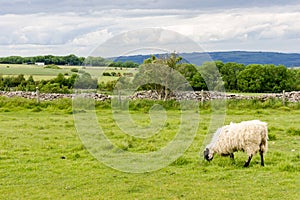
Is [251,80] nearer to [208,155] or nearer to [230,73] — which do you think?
[230,73]

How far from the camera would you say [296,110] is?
25734 millimetres

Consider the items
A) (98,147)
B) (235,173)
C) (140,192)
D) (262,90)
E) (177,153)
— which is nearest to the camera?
(140,192)

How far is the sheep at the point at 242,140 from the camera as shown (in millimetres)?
11352

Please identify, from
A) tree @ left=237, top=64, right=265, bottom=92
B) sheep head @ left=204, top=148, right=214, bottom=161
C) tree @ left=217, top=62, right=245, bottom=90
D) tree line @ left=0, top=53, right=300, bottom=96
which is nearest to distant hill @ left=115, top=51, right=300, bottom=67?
tree line @ left=0, top=53, right=300, bottom=96

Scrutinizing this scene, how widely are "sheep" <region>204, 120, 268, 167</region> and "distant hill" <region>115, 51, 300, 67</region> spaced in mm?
3139

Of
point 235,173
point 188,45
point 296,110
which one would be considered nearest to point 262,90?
point 296,110

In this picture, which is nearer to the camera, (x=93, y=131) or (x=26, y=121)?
(x=93, y=131)

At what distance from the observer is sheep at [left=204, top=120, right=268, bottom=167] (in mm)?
11352

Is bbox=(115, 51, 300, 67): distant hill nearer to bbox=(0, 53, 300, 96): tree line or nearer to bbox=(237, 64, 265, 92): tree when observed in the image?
bbox=(0, 53, 300, 96): tree line

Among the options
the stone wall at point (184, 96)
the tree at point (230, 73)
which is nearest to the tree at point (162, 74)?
the stone wall at point (184, 96)

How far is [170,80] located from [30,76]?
80.6ft

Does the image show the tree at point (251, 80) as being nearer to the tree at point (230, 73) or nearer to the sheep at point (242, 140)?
the tree at point (230, 73)

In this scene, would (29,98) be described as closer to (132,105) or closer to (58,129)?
(132,105)

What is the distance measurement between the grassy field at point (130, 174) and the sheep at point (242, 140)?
0.93 ft
